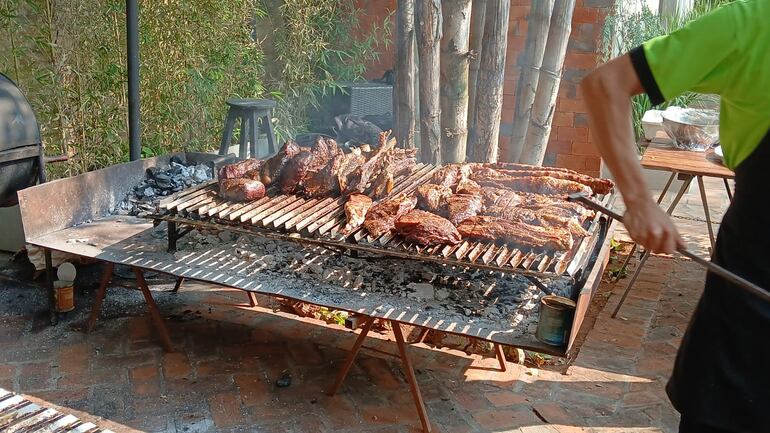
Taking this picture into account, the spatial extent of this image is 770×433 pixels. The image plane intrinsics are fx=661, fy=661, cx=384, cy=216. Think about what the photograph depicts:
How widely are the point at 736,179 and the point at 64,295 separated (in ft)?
14.2

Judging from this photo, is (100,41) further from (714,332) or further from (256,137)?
(714,332)

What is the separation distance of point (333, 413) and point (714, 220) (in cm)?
545

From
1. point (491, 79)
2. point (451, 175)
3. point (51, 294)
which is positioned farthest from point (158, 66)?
point (451, 175)

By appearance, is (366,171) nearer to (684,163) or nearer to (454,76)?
(454,76)

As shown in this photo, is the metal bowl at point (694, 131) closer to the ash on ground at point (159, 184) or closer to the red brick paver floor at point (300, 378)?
the red brick paver floor at point (300, 378)

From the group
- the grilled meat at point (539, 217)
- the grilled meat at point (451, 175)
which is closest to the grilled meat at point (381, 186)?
the grilled meat at point (451, 175)

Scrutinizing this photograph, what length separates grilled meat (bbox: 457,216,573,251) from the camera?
11.5ft

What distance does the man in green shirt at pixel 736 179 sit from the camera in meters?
1.67

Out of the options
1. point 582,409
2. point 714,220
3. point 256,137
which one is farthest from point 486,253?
point 714,220

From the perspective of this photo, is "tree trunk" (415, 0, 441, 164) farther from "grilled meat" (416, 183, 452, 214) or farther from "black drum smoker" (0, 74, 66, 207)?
"black drum smoker" (0, 74, 66, 207)

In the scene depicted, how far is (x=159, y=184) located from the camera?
5.29 m

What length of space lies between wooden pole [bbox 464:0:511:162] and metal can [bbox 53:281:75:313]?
3.49 metres

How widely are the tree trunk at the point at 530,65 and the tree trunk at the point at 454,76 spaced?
22.7 inches

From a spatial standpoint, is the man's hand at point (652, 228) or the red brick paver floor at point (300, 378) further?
the red brick paver floor at point (300, 378)
